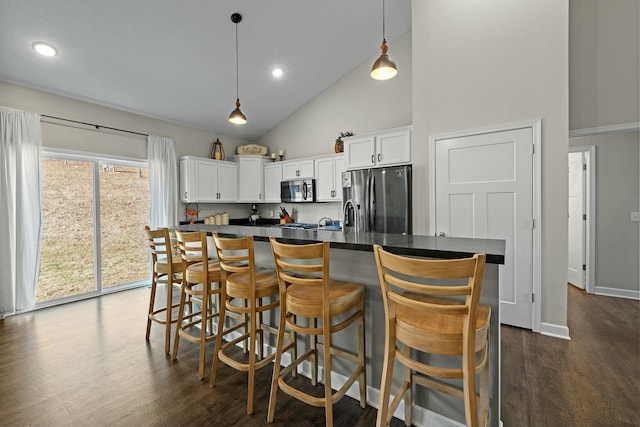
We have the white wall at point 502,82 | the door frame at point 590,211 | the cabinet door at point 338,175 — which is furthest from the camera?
the cabinet door at point 338,175

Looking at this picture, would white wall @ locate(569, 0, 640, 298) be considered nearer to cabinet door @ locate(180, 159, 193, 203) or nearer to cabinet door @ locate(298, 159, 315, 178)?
cabinet door @ locate(298, 159, 315, 178)

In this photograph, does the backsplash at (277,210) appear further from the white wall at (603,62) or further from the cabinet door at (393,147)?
the white wall at (603,62)

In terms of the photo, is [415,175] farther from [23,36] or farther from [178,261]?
[23,36]

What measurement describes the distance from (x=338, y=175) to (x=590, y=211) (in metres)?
3.60

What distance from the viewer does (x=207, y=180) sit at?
5.20 meters

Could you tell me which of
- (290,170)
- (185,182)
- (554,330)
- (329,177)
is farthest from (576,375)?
(185,182)

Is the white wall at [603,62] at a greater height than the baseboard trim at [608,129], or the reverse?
the white wall at [603,62]

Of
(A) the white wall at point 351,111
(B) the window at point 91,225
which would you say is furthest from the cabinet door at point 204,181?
(A) the white wall at point 351,111

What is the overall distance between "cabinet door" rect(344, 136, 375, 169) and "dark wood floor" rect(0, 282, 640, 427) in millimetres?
2597

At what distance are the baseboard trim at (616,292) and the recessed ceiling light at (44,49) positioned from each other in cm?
740

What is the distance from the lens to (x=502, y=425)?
1.67 metres

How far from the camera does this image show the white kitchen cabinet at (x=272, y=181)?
564 cm

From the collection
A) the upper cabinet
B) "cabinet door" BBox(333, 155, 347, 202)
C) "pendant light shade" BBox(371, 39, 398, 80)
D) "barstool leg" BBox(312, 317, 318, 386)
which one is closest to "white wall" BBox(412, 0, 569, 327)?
the upper cabinet

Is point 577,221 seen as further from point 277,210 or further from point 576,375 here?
point 277,210
